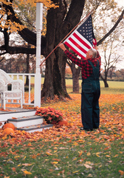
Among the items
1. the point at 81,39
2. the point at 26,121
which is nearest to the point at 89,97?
the point at 26,121

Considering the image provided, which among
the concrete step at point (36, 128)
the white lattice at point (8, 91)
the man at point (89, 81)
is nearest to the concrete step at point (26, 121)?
the concrete step at point (36, 128)

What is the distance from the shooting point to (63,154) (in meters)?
3.90

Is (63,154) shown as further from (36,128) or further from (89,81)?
(89,81)

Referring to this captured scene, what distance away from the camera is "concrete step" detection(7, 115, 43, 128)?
5.75 m

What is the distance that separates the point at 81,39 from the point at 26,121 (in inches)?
103

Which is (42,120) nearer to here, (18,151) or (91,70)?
(91,70)

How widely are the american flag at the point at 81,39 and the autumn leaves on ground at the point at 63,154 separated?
7.12ft

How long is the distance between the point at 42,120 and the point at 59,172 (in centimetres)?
327

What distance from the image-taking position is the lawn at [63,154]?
3125mm

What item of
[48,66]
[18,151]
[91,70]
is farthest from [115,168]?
[48,66]

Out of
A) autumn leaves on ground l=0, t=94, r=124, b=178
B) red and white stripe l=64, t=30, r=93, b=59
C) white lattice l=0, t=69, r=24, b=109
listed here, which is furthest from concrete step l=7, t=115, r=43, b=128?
red and white stripe l=64, t=30, r=93, b=59

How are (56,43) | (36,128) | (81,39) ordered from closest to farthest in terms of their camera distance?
(36,128), (81,39), (56,43)

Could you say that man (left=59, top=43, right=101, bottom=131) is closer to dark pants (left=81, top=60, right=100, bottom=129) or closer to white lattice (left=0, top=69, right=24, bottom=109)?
dark pants (left=81, top=60, right=100, bottom=129)

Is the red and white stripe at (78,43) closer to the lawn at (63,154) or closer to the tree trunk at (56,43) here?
the lawn at (63,154)
